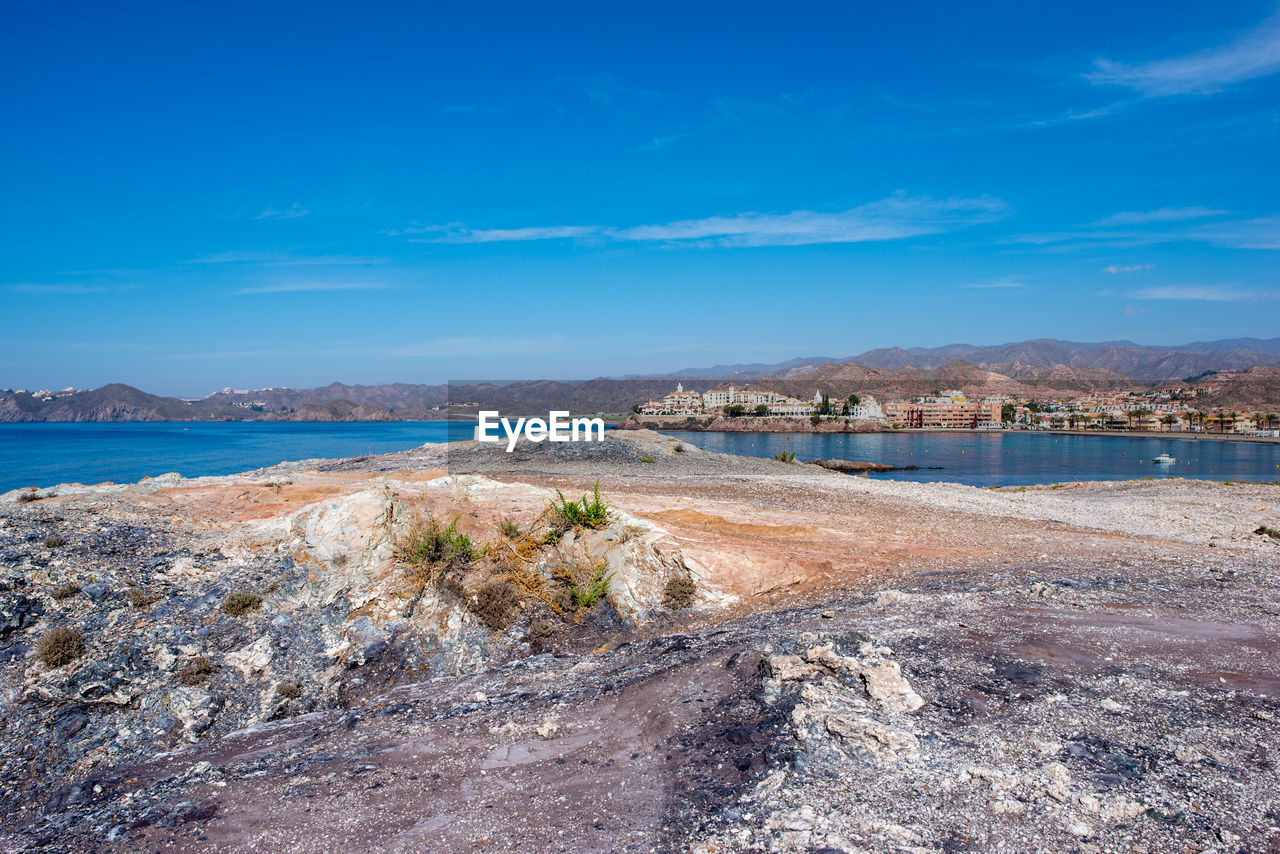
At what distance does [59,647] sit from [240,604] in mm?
1617

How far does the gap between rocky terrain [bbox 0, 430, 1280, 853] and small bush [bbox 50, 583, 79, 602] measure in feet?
0.33

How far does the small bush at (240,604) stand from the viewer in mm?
7621

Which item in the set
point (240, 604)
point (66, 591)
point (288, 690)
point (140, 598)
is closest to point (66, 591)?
point (66, 591)

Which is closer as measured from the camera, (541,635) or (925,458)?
(541,635)

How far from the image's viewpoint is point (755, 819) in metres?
3.92

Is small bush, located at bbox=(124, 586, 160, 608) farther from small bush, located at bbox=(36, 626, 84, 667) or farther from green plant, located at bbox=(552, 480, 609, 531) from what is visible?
green plant, located at bbox=(552, 480, 609, 531)

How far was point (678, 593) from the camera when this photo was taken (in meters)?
8.74

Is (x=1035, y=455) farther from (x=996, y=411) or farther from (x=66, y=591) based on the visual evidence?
(x=66, y=591)

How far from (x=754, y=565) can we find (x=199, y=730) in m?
6.87

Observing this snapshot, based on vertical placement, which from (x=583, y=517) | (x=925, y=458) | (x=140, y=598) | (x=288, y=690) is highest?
(x=583, y=517)

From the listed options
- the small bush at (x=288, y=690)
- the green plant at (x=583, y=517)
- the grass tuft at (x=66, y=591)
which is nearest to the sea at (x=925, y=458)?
the grass tuft at (x=66, y=591)

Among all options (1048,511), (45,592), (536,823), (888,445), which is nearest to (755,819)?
(536,823)

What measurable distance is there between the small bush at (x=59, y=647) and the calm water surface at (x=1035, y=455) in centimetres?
3799

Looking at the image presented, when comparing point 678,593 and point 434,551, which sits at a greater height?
point 434,551
